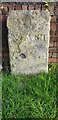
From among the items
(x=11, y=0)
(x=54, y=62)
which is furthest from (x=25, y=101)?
(x=11, y=0)

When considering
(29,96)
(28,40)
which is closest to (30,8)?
(28,40)

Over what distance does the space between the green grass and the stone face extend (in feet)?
0.48

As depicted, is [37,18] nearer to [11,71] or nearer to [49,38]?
[49,38]

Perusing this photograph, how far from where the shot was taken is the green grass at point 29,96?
14.2 ft

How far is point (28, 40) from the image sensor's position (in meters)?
4.74

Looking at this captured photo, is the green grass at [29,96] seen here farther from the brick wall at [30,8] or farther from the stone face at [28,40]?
the brick wall at [30,8]

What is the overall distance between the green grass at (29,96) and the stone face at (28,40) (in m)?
0.15

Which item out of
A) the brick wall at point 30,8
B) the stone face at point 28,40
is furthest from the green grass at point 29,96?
the brick wall at point 30,8

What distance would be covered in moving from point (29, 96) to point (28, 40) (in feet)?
2.43

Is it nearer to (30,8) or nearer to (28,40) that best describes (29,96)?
(28,40)

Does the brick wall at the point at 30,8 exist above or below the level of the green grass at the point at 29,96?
above

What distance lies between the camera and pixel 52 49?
5.09 meters

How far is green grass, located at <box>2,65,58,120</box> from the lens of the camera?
432 centimetres

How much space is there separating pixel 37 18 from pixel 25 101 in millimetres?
1054
